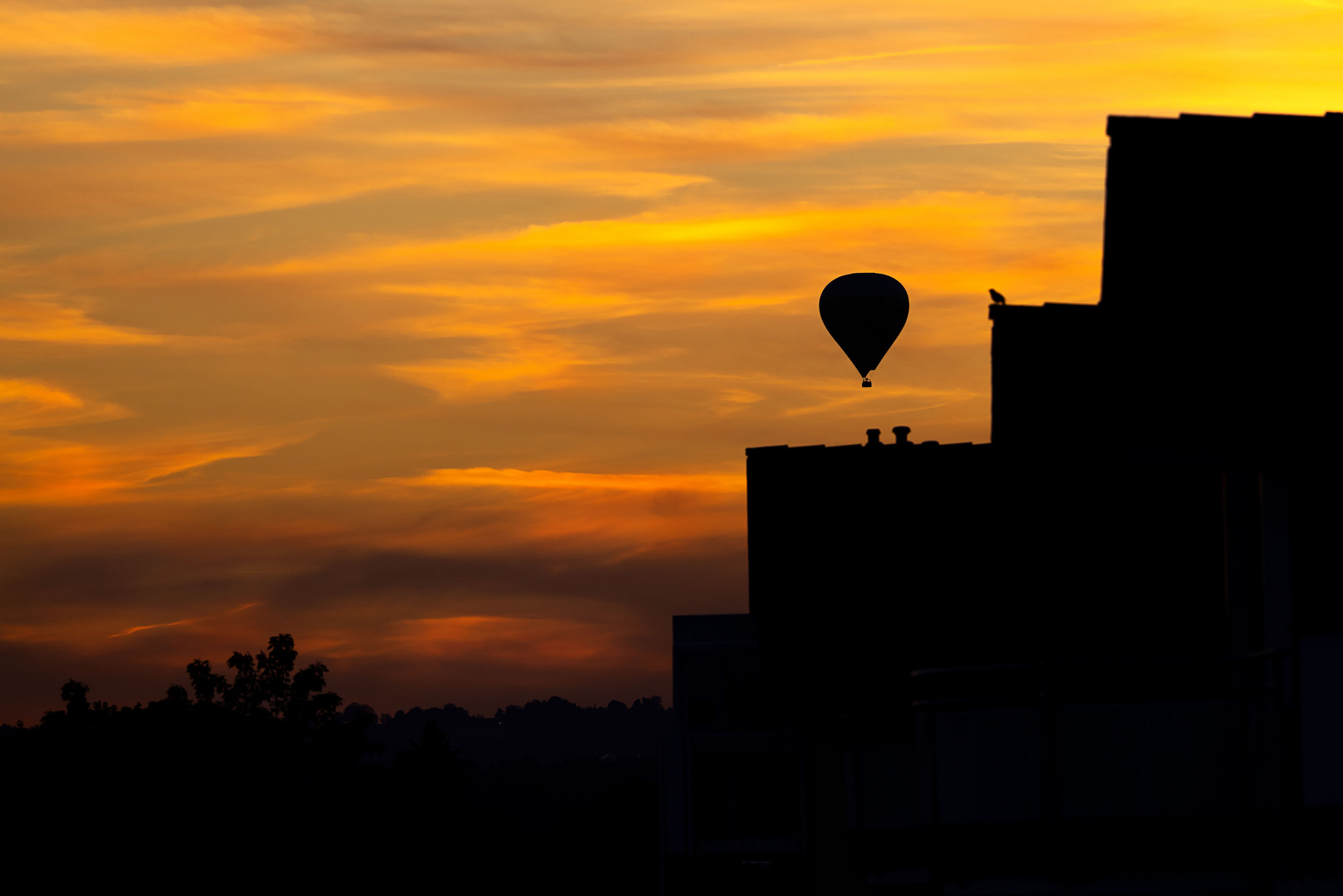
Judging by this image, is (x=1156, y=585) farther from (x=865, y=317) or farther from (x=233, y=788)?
(x=233, y=788)

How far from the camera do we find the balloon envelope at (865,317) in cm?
3578

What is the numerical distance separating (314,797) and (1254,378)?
9470 centimetres

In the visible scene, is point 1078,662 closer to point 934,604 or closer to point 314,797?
point 934,604

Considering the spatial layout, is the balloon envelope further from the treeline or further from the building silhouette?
the treeline

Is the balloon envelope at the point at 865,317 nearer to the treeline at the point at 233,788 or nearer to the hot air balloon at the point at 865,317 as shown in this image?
the hot air balloon at the point at 865,317

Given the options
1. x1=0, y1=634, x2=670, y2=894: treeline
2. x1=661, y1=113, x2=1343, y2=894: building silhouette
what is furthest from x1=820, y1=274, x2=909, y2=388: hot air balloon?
x1=0, y1=634, x2=670, y2=894: treeline

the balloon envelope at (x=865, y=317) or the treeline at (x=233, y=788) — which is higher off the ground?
the balloon envelope at (x=865, y=317)

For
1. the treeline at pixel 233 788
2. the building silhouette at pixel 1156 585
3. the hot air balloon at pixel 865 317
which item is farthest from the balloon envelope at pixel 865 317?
the treeline at pixel 233 788

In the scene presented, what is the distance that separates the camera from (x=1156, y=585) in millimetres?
17500

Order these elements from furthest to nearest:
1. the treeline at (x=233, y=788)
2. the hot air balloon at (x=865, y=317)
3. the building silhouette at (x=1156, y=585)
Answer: the treeline at (x=233, y=788) < the hot air balloon at (x=865, y=317) < the building silhouette at (x=1156, y=585)

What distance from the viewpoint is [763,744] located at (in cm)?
2469

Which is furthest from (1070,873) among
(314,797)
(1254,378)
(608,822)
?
(608,822)

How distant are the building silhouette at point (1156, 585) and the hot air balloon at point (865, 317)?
14.3 meters

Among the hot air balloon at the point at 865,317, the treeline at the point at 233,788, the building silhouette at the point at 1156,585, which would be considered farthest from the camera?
the treeline at the point at 233,788
